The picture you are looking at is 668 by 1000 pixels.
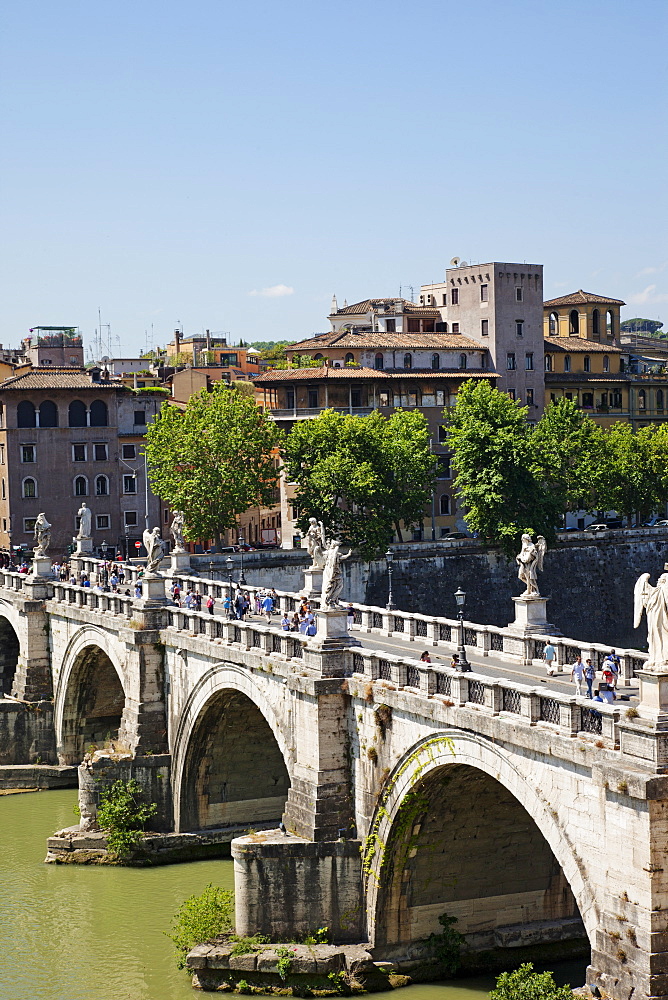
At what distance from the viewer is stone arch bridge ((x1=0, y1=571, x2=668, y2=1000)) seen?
21.7 metres

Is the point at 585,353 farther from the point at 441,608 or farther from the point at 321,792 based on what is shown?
the point at 321,792

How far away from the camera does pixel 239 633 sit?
3597 cm

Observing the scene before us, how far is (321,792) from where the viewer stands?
3056cm

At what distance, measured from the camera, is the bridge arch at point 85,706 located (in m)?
48.7

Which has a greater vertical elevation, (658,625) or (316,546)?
(316,546)

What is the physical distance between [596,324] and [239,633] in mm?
62722

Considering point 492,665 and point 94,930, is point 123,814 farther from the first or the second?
point 492,665

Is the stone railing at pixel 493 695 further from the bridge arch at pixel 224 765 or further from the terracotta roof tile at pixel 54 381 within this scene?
the terracotta roof tile at pixel 54 381

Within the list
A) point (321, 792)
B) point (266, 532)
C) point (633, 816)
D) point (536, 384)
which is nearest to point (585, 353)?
point (536, 384)

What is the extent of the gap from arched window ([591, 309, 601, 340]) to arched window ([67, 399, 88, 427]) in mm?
37517

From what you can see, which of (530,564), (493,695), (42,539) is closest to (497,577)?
(42,539)

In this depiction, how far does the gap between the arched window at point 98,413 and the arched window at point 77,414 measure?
14.9 inches

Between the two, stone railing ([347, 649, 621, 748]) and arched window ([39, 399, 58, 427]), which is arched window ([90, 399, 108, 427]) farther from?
stone railing ([347, 649, 621, 748])

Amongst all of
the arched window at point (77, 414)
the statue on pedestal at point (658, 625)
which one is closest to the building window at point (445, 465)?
the arched window at point (77, 414)
